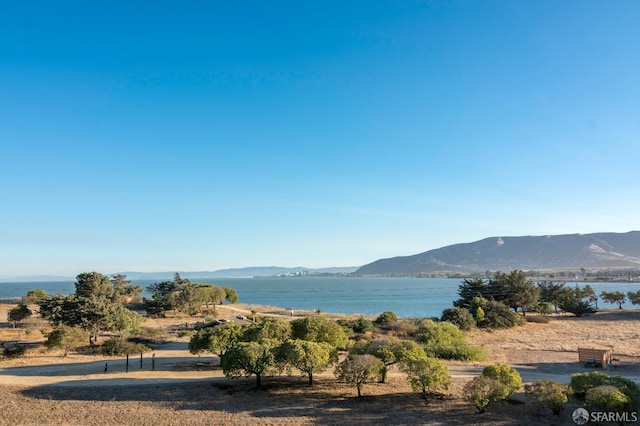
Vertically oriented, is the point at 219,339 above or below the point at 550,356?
above

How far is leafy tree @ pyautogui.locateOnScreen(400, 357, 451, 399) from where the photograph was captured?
19828mm

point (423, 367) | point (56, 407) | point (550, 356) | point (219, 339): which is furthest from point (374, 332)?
point (56, 407)

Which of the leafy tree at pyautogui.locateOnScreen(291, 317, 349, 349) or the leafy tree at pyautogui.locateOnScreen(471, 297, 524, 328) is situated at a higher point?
the leafy tree at pyautogui.locateOnScreen(291, 317, 349, 349)

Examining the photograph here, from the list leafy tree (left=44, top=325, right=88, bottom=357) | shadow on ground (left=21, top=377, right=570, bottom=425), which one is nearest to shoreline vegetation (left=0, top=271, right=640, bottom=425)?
shadow on ground (left=21, top=377, right=570, bottom=425)

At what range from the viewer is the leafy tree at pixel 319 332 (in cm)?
2928

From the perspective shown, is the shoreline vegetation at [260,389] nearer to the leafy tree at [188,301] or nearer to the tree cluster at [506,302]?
the tree cluster at [506,302]

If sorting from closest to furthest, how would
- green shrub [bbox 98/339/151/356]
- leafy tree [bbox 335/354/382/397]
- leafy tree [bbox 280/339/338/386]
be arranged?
leafy tree [bbox 335/354/382/397] → leafy tree [bbox 280/339/338/386] → green shrub [bbox 98/339/151/356]

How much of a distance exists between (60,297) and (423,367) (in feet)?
127

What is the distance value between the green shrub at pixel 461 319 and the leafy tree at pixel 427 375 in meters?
30.4

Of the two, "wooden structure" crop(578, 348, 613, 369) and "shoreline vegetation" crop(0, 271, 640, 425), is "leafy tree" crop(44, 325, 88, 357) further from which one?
"wooden structure" crop(578, 348, 613, 369)

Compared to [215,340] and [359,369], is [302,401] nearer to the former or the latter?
[359,369]

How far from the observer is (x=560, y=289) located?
73.2 m

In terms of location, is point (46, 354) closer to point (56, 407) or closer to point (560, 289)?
point (56, 407)

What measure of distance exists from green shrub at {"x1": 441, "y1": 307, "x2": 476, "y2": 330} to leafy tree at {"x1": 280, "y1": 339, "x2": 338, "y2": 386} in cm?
3100
